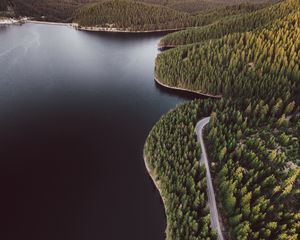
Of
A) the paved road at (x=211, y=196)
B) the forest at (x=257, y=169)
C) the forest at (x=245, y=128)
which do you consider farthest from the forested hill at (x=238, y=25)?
the paved road at (x=211, y=196)

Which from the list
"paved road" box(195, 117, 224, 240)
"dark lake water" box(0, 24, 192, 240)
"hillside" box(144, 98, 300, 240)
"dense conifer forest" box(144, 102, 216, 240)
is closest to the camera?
"hillside" box(144, 98, 300, 240)

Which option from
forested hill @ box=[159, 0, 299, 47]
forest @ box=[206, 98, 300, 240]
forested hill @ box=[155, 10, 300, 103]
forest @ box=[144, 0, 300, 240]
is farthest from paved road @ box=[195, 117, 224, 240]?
forested hill @ box=[159, 0, 299, 47]

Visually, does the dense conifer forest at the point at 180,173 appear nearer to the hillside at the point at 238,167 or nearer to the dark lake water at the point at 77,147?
the hillside at the point at 238,167

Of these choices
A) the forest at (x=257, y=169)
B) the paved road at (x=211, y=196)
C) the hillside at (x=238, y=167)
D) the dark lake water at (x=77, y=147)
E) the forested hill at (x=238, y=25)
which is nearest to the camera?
the forest at (x=257, y=169)

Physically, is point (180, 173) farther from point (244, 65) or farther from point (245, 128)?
point (244, 65)

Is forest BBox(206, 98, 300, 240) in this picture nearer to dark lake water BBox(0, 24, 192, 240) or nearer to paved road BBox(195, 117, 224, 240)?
paved road BBox(195, 117, 224, 240)

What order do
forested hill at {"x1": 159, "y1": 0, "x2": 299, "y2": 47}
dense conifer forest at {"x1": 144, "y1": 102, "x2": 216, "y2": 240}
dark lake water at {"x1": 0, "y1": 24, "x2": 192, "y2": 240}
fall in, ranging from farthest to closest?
forested hill at {"x1": 159, "y1": 0, "x2": 299, "y2": 47} → dark lake water at {"x1": 0, "y1": 24, "x2": 192, "y2": 240} → dense conifer forest at {"x1": 144, "y1": 102, "x2": 216, "y2": 240}
